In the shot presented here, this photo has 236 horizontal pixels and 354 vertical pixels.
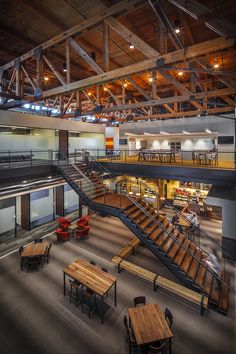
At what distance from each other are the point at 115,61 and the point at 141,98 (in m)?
8.29

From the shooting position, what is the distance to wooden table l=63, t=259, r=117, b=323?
18.7ft

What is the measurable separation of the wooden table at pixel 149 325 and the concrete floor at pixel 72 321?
2.67ft

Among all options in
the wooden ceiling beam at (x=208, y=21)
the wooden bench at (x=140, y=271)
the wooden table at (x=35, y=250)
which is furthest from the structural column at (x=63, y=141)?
the wooden ceiling beam at (x=208, y=21)

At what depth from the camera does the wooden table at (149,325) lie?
4223 millimetres

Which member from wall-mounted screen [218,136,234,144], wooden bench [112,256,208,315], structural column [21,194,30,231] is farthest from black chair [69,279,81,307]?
wall-mounted screen [218,136,234,144]

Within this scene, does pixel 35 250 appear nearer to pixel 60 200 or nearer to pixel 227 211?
pixel 60 200

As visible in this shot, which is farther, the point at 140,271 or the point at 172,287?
the point at 140,271

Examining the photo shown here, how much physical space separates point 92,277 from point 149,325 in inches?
94.0

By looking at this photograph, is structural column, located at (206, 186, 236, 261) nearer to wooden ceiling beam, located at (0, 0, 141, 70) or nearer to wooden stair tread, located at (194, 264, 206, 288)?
wooden stair tread, located at (194, 264, 206, 288)

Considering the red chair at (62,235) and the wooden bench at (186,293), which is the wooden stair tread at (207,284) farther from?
the red chair at (62,235)

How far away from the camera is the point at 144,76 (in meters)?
9.27

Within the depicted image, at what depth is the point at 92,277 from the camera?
6223 millimetres

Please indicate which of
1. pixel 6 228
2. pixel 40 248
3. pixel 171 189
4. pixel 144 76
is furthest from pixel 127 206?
pixel 171 189

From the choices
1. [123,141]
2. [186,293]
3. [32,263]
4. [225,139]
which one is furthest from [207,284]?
[123,141]
